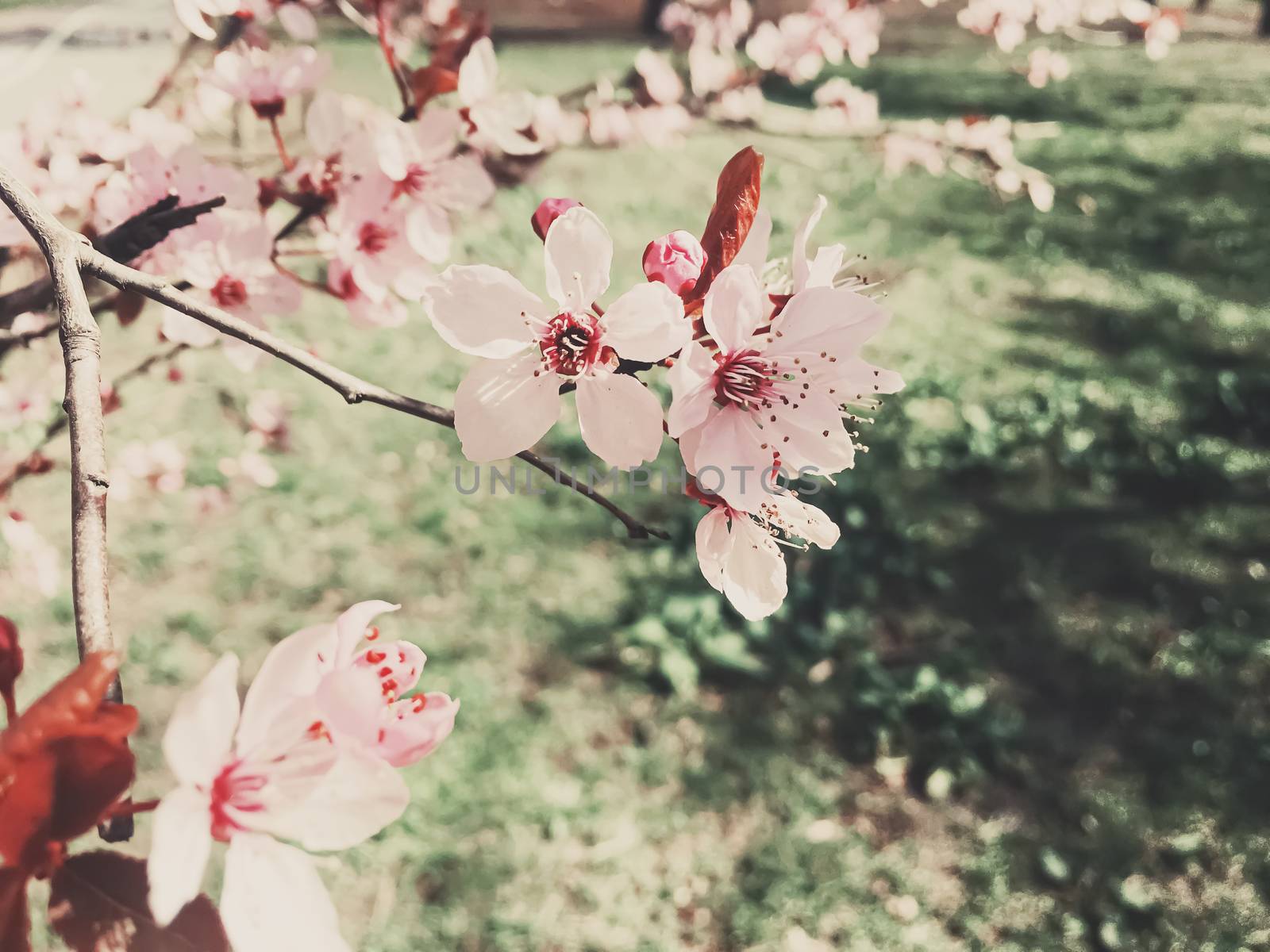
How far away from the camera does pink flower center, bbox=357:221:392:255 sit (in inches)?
49.9

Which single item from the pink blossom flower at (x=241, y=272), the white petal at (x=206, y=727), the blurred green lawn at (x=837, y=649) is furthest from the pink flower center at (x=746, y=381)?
the blurred green lawn at (x=837, y=649)

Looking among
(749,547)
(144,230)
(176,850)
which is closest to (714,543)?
(749,547)

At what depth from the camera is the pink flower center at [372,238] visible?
1269 millimetres

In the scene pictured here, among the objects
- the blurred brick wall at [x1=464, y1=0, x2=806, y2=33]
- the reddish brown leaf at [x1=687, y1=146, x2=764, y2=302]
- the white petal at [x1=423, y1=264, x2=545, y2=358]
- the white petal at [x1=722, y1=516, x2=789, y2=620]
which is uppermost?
the reddish brown leaf at [x1=687, y1=146, x2=764, y2=302]

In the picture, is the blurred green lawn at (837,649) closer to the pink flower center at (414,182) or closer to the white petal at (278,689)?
the pink flower center at (414,182)

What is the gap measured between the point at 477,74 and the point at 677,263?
0.72 metres

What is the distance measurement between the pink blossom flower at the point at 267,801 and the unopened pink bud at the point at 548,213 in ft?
1.51

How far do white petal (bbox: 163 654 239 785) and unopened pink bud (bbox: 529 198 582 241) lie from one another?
461mm

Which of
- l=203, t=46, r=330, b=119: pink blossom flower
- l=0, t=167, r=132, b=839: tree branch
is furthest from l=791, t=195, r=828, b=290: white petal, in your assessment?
l=203, t=46, r=330, b=119: pink blossom flower

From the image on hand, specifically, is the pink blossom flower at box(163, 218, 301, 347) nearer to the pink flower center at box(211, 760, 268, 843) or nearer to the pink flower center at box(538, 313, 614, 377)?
the pink flower center at box(538, 313, 614, 377)

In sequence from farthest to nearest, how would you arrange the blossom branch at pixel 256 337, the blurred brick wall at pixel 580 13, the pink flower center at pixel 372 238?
1. the blurred brick wall at pixel 580 13
2. the pink flower center at pixel 372 238
3. the blossom branch at pixel 256 337

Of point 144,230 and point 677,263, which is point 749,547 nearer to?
point 677,263

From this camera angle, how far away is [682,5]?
5363 millimetres

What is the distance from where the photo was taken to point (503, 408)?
0.77 m
